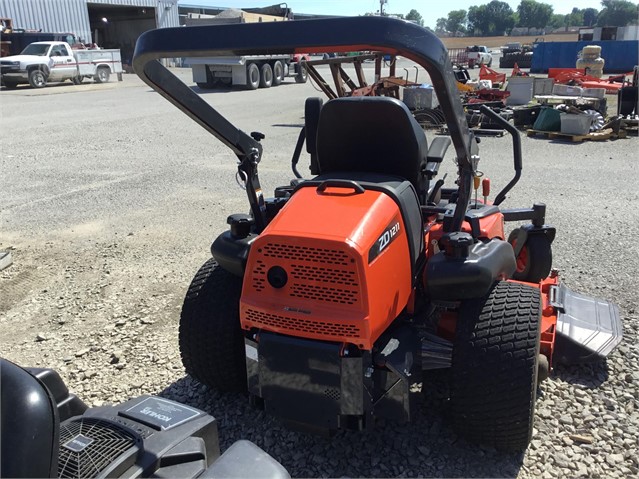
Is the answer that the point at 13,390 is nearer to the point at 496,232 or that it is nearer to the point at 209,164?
the point at 496,232

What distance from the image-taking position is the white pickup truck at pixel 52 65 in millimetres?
22547

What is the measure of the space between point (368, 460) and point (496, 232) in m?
1.58

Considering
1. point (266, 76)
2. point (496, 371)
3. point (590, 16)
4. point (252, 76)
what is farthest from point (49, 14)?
point (590, 16)

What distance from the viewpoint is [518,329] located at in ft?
8.96

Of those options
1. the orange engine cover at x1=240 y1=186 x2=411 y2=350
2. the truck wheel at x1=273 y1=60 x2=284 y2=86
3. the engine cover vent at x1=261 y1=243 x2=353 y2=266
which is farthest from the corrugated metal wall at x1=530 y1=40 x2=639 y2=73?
the engine cover vent at x1=261 y1=243 x2=353 y2=266

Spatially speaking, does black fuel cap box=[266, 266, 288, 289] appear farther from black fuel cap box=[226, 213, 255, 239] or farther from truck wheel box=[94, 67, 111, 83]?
truck wheel box=[94, 67, 111, 83]

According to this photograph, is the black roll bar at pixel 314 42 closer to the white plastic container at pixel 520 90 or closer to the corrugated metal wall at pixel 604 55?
the white plastic container at pixel 520 90

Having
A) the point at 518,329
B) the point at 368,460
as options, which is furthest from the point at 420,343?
the point at 368,460

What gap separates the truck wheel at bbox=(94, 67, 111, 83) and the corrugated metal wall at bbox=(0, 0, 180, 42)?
7581 millimetres

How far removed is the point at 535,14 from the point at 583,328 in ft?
443

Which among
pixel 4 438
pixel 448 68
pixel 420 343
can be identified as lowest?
pixel 420 343

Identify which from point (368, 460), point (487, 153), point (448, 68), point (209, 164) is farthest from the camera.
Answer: point (487, 153)

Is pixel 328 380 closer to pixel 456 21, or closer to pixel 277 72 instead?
pixel 277 72

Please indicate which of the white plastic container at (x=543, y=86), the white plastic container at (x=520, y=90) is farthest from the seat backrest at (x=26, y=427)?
the white plastic container at (x=543, y=86)
